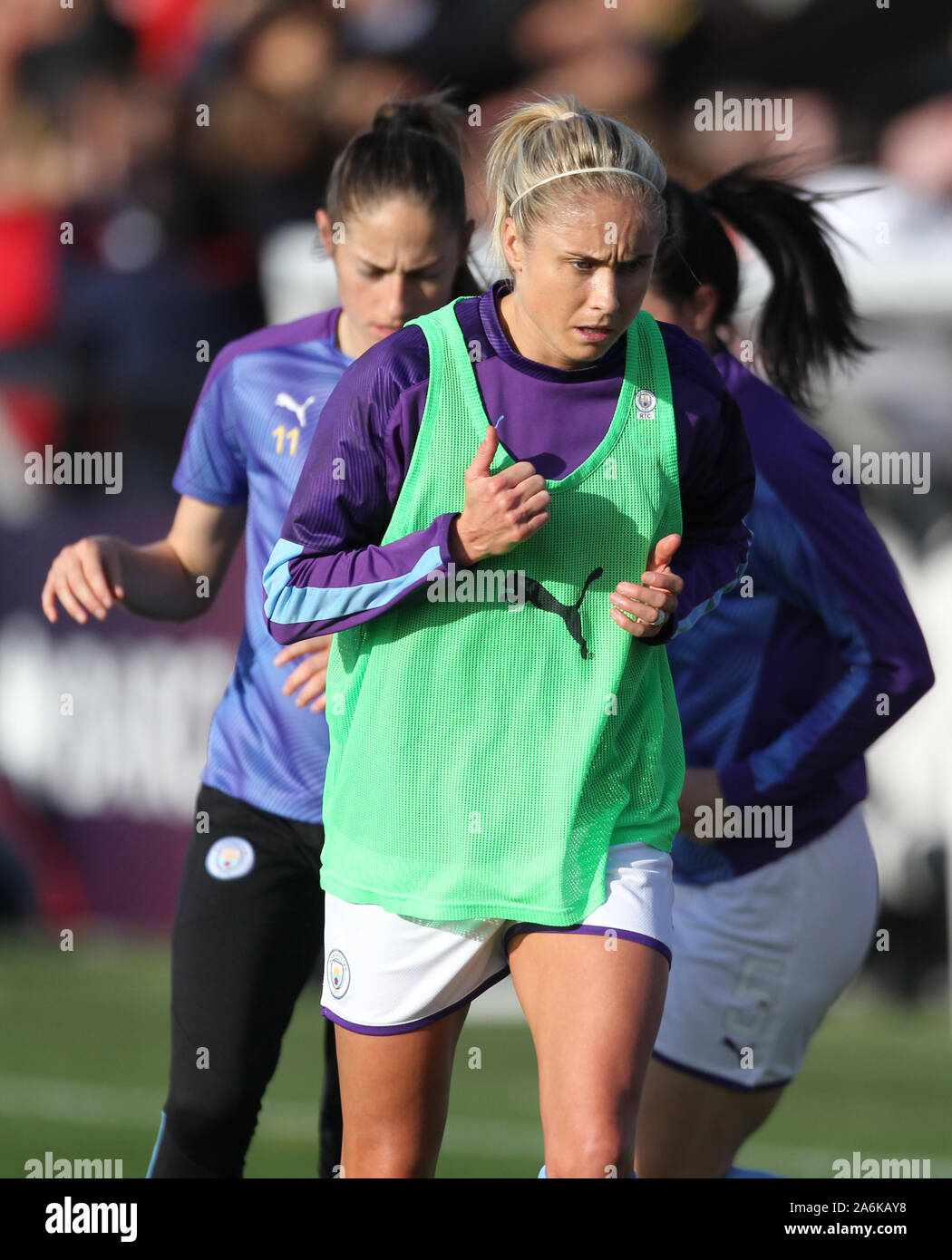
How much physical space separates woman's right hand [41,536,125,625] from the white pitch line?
2903mm

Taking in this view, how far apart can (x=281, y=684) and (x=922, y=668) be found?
4.36 feet

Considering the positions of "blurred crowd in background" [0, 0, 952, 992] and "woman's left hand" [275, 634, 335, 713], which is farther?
"blurred crowd in background" [0, 0, 952, 992]

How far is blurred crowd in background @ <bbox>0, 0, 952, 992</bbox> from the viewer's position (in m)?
9.38

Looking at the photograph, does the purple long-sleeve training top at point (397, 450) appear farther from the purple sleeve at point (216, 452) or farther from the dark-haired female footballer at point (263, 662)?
the purple sleeve at point (216, 452)

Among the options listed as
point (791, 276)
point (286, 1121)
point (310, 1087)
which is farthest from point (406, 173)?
point (310, 1087)

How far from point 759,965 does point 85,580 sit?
Result: 1580 millimetres

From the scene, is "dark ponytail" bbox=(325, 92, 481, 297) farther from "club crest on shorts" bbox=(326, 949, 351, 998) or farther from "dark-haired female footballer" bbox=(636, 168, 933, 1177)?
"club crest on shorts" bbox=(326, 949, 351, 998)

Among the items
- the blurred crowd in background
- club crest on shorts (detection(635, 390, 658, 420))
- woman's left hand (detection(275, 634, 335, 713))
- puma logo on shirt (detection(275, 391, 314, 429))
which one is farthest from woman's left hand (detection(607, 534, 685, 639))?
the blurred crowd in background

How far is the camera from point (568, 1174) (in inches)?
112

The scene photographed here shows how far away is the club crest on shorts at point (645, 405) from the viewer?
3002 millimetres

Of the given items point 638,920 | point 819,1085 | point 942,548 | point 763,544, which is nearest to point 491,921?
point 638,920

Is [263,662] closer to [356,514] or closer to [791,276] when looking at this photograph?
[356,514]

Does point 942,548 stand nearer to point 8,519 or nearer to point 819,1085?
point 819,1085

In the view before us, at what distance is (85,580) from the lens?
366cm
